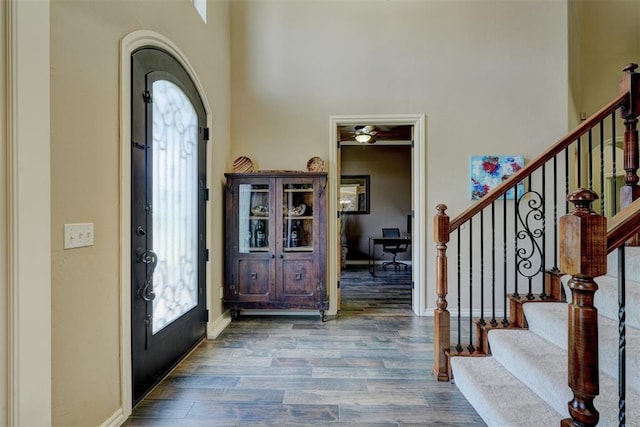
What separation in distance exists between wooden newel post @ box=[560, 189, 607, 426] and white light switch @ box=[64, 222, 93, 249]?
198cm

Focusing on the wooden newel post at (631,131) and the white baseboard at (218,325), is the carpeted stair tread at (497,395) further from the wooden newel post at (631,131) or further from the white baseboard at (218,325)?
the white baseboard at (218,325)

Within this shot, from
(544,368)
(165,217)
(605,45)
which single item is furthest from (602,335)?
(605,45)

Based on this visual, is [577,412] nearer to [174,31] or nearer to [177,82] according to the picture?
[177,82]

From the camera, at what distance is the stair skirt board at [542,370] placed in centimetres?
145

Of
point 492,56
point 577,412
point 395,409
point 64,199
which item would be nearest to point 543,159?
point 577,412

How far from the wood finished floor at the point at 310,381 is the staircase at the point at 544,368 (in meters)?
0.21

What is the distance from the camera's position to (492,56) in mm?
3756

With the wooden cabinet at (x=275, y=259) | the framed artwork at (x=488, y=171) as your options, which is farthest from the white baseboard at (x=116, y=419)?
the framed artwork at (x=488, y=171)

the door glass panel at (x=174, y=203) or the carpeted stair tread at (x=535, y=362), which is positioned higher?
→ the door glass panel at (x=174, y=203)

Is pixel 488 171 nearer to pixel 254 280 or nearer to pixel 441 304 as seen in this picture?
pixel 441 304

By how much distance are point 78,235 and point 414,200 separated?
3.25 meters

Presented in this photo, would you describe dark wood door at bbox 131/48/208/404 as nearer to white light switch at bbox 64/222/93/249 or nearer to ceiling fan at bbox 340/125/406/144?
white light switch at bbox 64/222/93/249

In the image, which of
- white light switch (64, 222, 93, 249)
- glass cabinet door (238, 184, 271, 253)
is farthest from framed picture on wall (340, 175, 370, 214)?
white light switch (64, 222, 93, 249)

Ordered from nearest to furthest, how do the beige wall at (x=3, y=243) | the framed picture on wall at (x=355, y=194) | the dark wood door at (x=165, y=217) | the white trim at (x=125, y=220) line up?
the beige wall at (x=3, y=243) → the white trim at (x=125, y=220) → the dark wood door at (x=165, y=217) → the framed picture on wall at (x=355, y=194)
